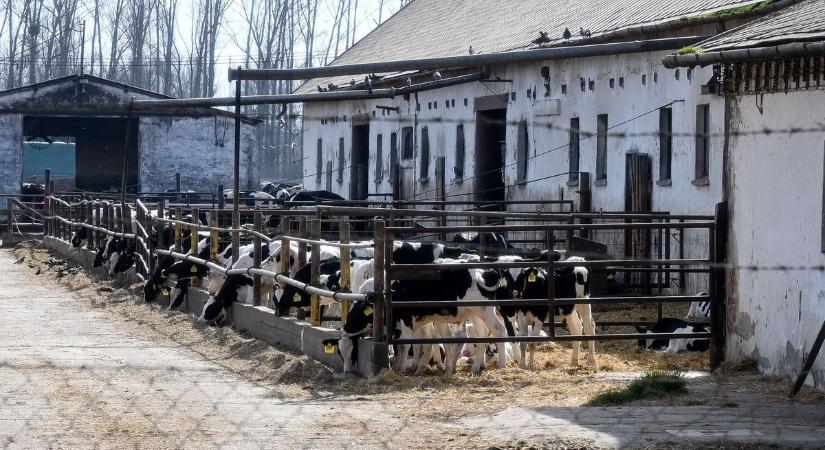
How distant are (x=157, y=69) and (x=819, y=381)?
83.0 meters

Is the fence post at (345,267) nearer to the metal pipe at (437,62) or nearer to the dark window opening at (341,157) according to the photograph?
the metal pipe at (437,62)

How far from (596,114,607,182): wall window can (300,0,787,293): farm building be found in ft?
0.08

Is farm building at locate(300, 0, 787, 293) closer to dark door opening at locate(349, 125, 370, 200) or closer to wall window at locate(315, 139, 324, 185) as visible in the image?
dark door opening at locate(349, 125, 370, 200)

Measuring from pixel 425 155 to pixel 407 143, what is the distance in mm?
1463

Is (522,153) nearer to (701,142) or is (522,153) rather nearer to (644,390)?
(701,142)

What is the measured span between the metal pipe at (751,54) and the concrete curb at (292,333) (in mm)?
3683

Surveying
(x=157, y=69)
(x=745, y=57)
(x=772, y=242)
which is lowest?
(x=772, y=242)

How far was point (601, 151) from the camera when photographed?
2442 cm

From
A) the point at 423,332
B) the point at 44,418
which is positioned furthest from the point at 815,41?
the point at 44,418

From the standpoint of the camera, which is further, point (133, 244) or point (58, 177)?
point (58, 177)

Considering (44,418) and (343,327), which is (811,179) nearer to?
(343,327)

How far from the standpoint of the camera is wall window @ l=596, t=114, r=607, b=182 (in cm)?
2423

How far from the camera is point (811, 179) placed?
11.3m

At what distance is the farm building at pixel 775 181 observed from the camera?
36.8 ft
